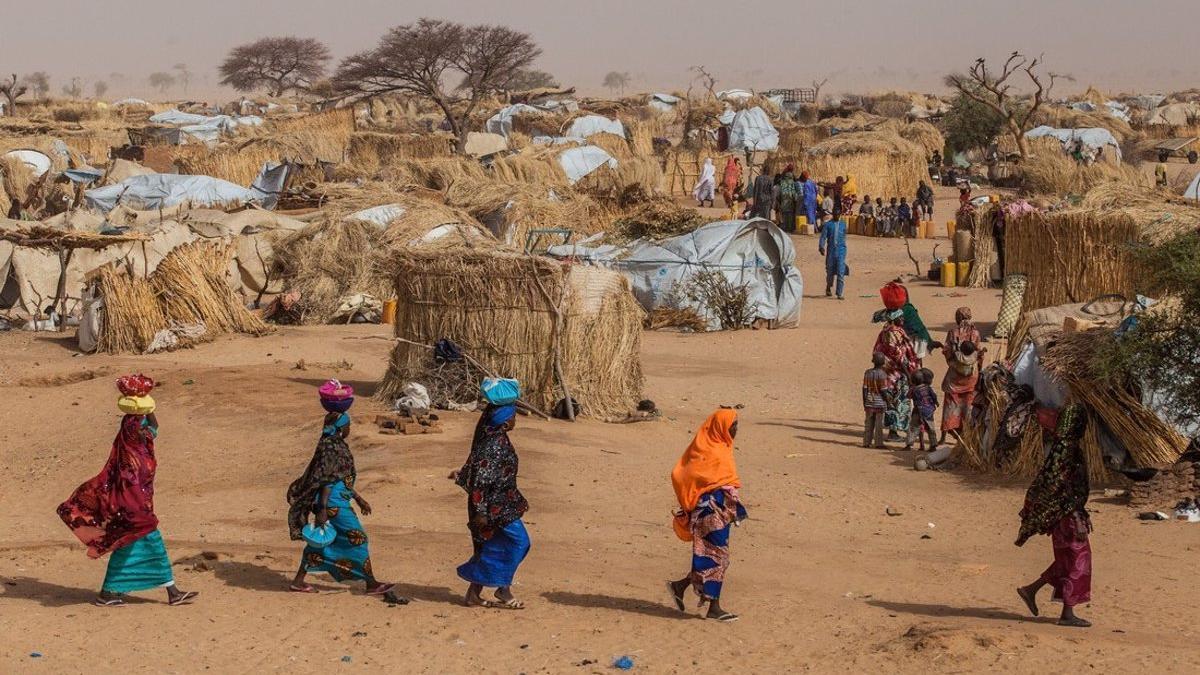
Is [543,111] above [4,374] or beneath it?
above

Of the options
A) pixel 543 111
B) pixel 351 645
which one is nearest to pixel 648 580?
pixel 351 645

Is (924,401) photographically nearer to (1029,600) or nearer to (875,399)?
(875,399)

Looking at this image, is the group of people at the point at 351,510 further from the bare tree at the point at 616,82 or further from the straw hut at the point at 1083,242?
the bare tree at the point at 616,82

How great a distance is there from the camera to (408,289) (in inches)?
527

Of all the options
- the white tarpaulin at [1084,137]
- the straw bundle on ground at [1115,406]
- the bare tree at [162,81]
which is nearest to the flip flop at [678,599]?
the straw bundle on ground at [1115,406]

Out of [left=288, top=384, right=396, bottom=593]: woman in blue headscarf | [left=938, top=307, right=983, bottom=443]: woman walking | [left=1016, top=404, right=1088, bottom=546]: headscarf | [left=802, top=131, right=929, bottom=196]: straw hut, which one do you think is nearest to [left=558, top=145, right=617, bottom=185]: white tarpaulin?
[left=802, top=131, right=929, bottom=196]: straw hut

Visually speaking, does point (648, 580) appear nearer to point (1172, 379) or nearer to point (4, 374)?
point (1172, 379)

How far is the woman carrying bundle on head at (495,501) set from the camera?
294 inches

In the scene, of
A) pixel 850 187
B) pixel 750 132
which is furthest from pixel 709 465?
pixel 750 132

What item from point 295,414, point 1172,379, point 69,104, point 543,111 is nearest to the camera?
point 1172,379

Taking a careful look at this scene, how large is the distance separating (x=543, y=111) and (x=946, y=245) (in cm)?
2757

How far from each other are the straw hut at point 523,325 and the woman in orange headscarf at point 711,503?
5.51m

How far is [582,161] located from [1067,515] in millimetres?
29347

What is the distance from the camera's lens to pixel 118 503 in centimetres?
752
